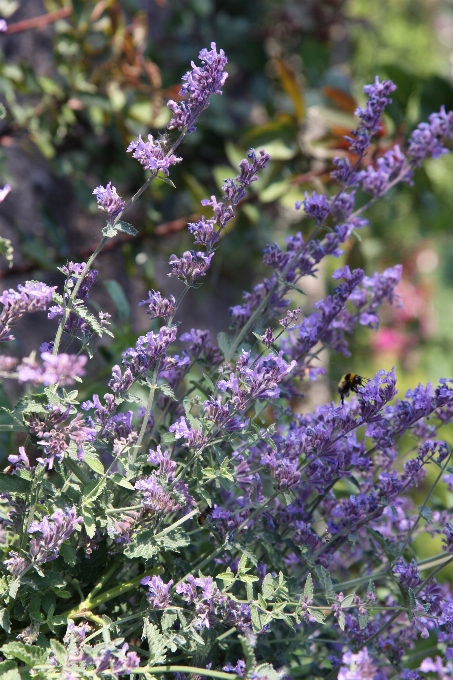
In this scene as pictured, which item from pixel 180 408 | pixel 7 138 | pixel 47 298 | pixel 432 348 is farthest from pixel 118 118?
pixel 432 348

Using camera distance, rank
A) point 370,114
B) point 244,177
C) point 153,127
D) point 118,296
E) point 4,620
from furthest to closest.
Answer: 1. point 153,127
2. point 118,296
3. point 370,114
4. point 244,177
5. point 4,620

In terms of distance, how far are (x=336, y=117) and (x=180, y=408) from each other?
143cm

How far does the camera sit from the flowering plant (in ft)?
2.72

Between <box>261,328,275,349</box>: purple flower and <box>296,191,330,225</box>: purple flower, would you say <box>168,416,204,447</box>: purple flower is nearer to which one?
<box>261,328,275,349</box>: purple flower

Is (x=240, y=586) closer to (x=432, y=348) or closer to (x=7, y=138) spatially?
(x=7, y=138)

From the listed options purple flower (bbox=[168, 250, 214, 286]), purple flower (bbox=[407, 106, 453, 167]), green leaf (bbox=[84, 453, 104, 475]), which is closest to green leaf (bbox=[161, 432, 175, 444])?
green leaf (bbox=[84, 453, 104, 475])

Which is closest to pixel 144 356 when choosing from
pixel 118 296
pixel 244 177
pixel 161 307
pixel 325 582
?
pixel 161 307

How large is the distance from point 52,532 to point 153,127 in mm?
1621

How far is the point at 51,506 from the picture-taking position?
899 mm

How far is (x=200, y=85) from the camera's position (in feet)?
2.89

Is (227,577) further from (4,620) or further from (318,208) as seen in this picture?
(318,208)

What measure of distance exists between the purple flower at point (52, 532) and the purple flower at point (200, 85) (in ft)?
1.62

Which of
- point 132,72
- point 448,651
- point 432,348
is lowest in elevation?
point 448,651

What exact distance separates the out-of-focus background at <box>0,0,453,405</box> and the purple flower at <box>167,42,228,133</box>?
61 cm
